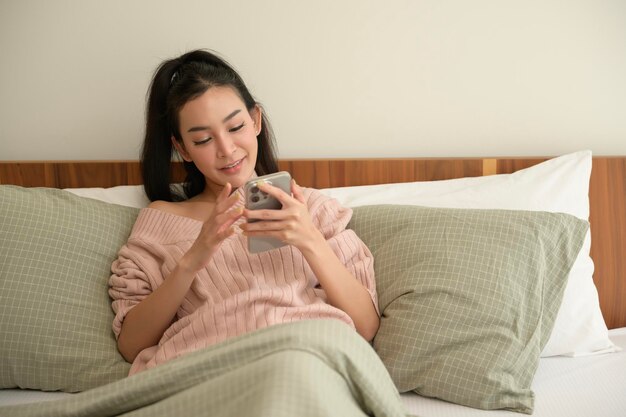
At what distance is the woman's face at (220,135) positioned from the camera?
5.25 ft

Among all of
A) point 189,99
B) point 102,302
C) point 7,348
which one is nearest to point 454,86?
point 189,99

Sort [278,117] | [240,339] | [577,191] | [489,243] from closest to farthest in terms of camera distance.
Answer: [240,339]
[489,243]
[577,191]
[278,117]

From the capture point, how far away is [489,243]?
1561 millimetres

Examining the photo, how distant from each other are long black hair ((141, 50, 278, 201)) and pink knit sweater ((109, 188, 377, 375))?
0.50 feet

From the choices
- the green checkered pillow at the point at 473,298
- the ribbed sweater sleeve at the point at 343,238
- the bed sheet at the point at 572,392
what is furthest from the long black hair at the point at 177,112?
the bed sheet at the point at 572,392

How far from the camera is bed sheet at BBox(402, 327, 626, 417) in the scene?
1.41m

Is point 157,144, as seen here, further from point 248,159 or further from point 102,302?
point 102,302

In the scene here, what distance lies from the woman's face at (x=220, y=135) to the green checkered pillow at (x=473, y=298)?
0.39 meters

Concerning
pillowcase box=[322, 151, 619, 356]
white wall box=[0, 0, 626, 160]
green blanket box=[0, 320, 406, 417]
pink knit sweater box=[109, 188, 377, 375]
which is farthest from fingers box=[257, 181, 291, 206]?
white wall box=[0, 0, 626, 160]

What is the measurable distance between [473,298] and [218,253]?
1.84ft

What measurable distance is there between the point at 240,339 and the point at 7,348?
2.18 ft

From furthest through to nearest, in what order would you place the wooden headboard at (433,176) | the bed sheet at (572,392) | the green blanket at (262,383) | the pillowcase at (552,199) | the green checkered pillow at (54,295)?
the wooden headboard at (433,176), the pillowcase at (552,199), the green checkered pillow at (54,295), the bed sheet at (572,392), the green blanket at (262,383)

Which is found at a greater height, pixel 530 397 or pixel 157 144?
pixel 157 144

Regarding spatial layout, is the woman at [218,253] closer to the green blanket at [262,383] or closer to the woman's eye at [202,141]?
the woman's eye at [202,141]
